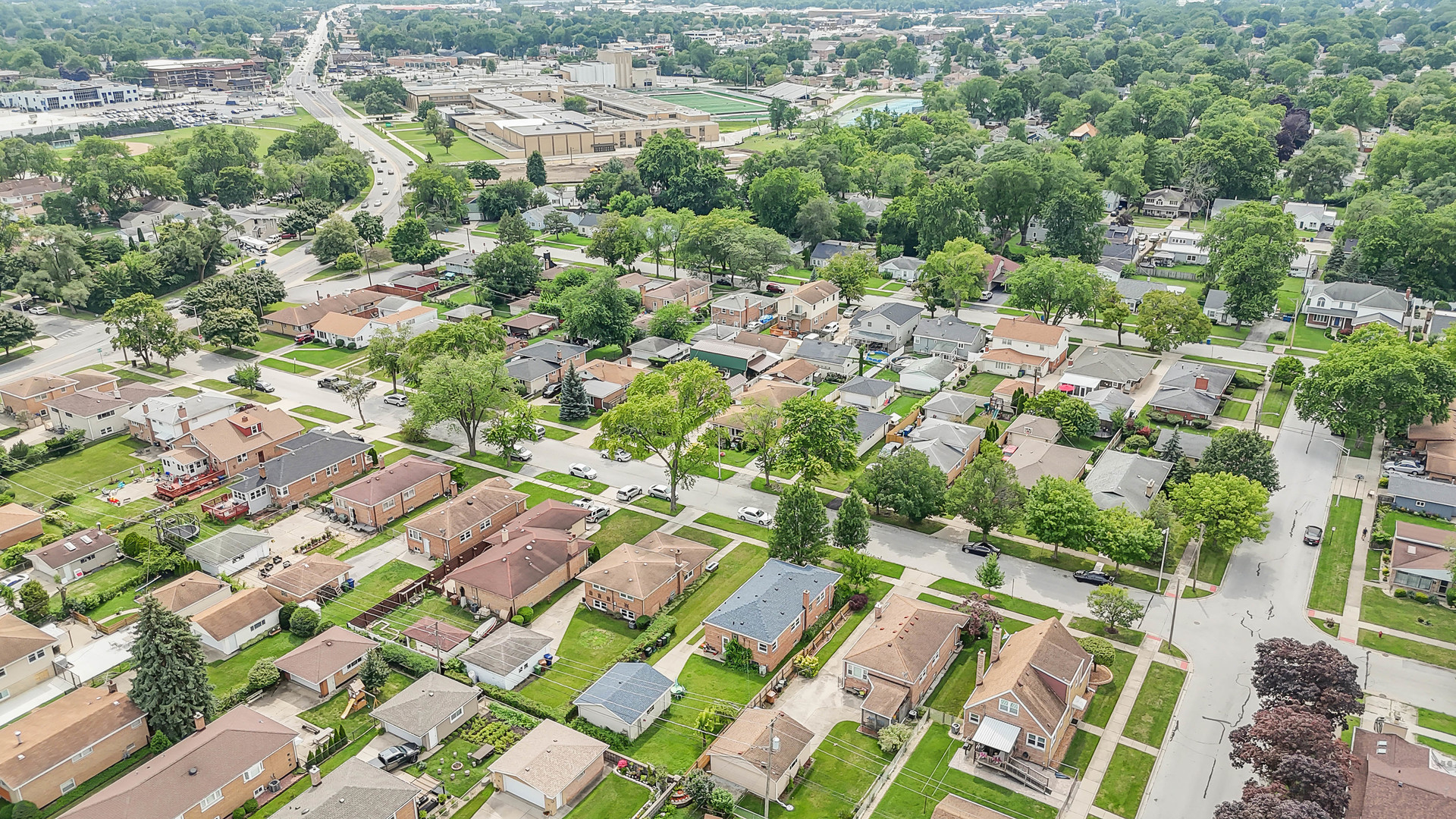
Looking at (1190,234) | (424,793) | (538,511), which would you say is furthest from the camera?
(1190,234)

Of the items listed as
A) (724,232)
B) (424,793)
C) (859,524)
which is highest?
(724,232)

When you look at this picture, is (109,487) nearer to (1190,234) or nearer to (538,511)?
(538,511)

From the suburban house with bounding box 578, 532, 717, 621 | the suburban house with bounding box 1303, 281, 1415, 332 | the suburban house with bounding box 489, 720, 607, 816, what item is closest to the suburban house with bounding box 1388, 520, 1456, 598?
the suburban house with bounding box 578, 532, 717, 621

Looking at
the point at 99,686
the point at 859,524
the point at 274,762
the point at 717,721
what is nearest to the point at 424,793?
the point at 274,762

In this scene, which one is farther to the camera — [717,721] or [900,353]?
[900,353]

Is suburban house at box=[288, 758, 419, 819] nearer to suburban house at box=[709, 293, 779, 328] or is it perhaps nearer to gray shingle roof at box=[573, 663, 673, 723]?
gray shingle roof at box=[573, 663, 673, 723]

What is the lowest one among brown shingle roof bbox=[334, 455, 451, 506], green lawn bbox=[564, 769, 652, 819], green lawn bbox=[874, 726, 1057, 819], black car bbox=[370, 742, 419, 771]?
green lawn bbox=[564, 769, 652, 819]

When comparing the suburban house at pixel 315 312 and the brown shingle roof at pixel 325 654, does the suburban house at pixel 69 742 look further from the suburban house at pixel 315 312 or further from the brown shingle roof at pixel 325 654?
the suburban house at pixel 315 312
